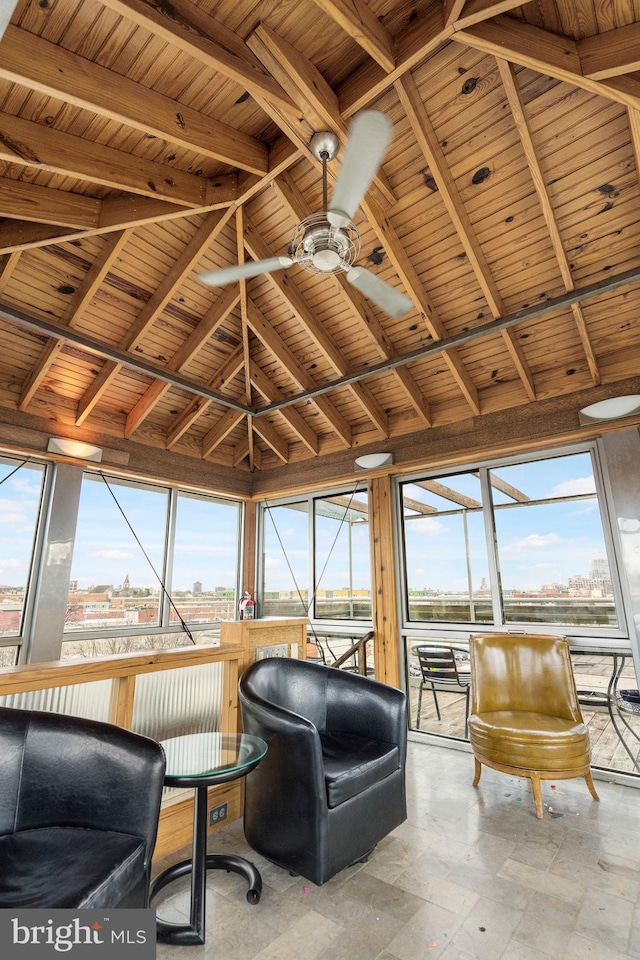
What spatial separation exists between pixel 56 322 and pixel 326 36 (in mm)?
2681

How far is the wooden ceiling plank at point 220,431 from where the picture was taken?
17.6ft

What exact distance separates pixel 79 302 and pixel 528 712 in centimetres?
440

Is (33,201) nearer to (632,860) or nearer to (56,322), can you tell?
(56,322)

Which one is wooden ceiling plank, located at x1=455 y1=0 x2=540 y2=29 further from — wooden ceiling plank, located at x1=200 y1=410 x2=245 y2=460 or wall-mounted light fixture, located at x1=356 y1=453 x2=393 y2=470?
wooden ceiling plank, located at x1=200 y1=410 x2=245 y2=460

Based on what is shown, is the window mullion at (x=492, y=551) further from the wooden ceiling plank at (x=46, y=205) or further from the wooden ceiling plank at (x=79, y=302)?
the wooden ceiling plank at (x=46, y=205)

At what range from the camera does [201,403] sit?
16.7ft

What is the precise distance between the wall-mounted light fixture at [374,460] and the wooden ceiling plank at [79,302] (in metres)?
2.82

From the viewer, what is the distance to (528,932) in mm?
1869

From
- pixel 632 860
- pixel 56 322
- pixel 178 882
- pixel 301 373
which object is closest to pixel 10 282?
pixel 56 322

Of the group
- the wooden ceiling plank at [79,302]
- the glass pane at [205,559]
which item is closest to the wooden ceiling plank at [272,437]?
the glass pane at [205,559]

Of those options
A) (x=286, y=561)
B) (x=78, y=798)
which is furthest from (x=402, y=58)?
(x=286, y=561)

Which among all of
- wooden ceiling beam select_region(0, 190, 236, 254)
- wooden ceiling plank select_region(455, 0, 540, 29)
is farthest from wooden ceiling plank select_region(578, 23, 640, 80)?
wooden ceiling beam select_region(0, 190, 236, 254)

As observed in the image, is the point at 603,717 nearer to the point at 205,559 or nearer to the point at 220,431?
the point at 205,559

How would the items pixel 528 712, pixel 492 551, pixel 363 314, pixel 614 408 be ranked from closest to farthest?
1. pixel 528 712
2. pixel 614 408
3. pixel 363 314
4. pixel 492 551
